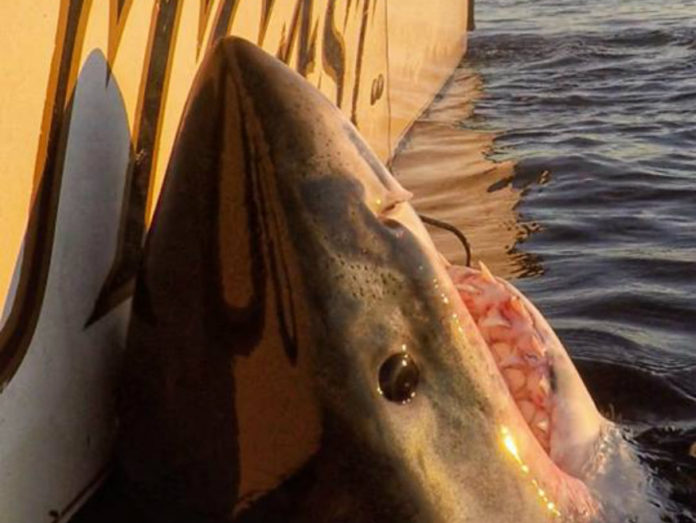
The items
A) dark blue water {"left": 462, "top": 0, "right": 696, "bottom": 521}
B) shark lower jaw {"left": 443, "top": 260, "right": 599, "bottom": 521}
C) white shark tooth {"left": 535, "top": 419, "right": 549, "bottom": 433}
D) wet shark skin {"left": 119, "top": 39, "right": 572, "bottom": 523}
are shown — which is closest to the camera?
wet shark skin {"left": 119, "top": 39, "right": 572, "bottom": 523}

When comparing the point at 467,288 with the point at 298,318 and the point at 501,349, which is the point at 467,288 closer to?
the point at 501,349

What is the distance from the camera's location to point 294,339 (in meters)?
1.96

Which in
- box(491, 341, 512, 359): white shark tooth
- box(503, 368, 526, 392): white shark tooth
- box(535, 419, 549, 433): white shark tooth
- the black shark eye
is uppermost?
the black shark eye

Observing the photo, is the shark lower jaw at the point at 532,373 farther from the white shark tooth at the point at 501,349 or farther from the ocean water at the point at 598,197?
the ocean water at the point at 598,197

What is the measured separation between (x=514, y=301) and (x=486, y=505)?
47cm

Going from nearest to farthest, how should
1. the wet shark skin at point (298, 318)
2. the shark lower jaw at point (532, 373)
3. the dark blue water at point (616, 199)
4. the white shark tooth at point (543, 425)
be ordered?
the wet shark skin at point (298, 318), the shark lower jaw at point (532, 373), the white shark tooth at point (543, 425), the dark blue water at point (616, 199)

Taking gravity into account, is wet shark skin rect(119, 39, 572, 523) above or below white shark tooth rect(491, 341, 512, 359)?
above

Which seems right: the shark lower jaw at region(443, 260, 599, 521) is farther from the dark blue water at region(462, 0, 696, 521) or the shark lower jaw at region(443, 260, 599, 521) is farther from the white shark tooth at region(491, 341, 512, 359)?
the dark blue water at region(462, 0, 696, 521)

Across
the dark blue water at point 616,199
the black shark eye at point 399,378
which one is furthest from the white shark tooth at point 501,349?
the dark blue water at point 616,199

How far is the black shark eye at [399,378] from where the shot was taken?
6.55 feet

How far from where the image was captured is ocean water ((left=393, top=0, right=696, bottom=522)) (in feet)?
12.1

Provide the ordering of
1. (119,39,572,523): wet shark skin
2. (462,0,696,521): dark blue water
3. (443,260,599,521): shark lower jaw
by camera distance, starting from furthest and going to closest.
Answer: (462,0,696,521): dark blue water → (443,260,599,521): shark lower jaw → (119,39,572,523): wet shark skin

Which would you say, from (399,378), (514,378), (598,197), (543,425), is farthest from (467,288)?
(598,197)

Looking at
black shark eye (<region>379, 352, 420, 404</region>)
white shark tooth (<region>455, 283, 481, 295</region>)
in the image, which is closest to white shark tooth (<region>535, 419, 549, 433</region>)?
white shark tooth (<region>455, 283, 481, 295</region>)
